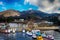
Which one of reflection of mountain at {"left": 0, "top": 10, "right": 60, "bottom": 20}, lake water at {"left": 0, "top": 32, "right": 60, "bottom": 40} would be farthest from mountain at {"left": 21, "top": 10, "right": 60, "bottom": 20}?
lake water at {"left": 0, "top": 32, "right": 60, "bottom": 40}

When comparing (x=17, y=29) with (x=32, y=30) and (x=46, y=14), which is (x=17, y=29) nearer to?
(x=32, y=30)

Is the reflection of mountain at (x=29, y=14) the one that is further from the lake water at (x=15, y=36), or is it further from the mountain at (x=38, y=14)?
the lake water at (x=15, y=36)

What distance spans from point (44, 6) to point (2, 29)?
0.61 metres

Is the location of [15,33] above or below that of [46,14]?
below

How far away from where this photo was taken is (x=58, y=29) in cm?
222

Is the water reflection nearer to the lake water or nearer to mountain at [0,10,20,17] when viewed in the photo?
the lake water

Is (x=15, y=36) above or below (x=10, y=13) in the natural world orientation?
below

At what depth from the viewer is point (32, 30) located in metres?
2.19

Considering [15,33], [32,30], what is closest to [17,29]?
[15,33]

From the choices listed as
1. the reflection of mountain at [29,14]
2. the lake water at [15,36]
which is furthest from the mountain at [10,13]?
the lake water at [15,36]

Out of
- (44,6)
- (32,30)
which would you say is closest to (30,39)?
(32,30)

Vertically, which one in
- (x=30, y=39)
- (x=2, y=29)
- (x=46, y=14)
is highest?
(x=46, y=14)

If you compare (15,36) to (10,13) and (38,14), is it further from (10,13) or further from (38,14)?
(38,14)

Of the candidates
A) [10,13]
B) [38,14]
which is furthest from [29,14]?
[10,13]
